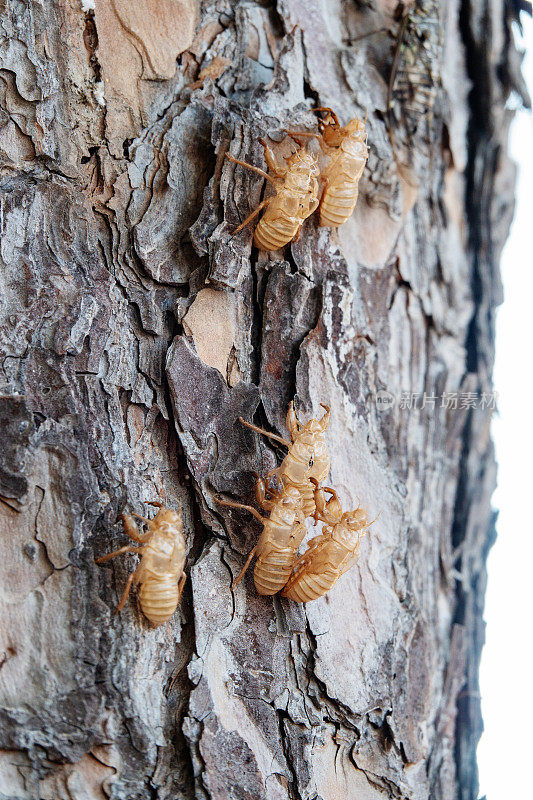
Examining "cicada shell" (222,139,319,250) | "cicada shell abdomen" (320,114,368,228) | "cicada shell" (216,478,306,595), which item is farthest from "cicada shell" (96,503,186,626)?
"cicada shell abdomen" (320,114,368,228)

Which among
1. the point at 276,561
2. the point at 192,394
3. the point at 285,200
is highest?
the point at 285,200

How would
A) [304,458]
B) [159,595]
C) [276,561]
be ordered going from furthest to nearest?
[304,458] < [276,561] < [159,595]

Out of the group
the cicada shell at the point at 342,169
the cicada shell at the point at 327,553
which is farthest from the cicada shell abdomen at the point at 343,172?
the cicada shell at the point at 327,553

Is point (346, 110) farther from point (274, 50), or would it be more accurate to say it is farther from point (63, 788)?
point (63, 788)

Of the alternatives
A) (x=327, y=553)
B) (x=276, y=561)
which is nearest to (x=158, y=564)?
(x=276, y=561)

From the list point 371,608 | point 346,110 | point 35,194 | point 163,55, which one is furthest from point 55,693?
point 346,110

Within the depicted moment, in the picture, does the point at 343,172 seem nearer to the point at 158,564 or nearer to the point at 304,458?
the point at 304,458
